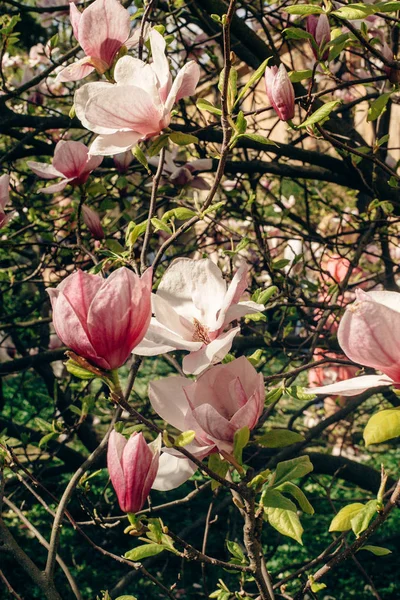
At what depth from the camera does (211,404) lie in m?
0.70

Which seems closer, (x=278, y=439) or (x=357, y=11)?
(x=278, y=439)

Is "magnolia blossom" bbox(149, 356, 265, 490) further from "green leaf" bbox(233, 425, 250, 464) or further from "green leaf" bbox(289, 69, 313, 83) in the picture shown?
"green leaf" bbox(289, 69, 313, 83)

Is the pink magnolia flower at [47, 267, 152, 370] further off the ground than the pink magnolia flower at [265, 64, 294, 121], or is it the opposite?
the pink magnolia flower at [265, 64, 294, 121]

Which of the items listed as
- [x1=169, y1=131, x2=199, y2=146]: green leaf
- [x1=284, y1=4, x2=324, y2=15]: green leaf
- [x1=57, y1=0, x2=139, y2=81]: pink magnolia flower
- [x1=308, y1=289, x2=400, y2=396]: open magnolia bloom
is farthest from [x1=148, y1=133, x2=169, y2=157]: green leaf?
[x1=308, y1=289, x2=400, y2=396]: open magnolia bloom

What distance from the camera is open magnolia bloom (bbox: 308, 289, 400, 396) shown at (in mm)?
605

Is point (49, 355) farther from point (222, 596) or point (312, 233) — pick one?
point (222, 596)

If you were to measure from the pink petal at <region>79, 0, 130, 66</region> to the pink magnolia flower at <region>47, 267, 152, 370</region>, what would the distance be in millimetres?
504

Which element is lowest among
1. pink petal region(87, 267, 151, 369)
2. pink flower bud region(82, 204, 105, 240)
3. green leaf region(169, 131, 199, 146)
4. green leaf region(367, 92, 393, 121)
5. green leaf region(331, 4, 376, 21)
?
pink petal region(87, 267, 151, 369)

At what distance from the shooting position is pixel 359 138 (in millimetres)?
2121

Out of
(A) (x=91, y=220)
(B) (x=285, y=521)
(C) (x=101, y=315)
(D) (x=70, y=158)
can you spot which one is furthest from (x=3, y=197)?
(B) (x=285, y=521)

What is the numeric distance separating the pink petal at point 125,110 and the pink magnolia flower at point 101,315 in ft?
0.93

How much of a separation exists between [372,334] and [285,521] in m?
0.23

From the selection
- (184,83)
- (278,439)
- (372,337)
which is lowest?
(278,439)

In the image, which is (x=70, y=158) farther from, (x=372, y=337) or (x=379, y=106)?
(x=372, y=337)
